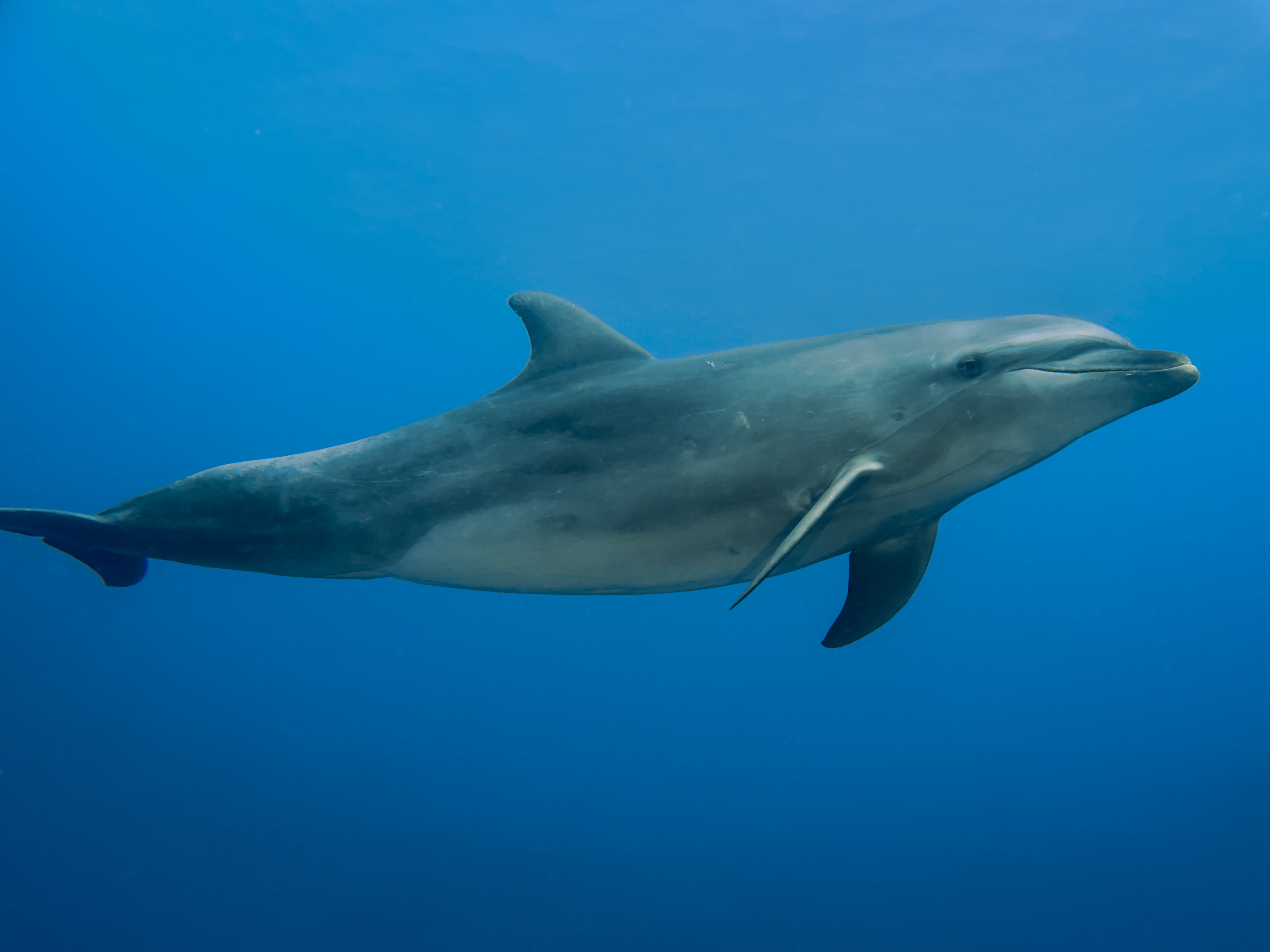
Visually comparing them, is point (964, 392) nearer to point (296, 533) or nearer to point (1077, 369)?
point (1077, 369)

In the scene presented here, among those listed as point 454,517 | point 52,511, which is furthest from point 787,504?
point 52,511

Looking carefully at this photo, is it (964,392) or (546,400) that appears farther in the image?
(546,400)

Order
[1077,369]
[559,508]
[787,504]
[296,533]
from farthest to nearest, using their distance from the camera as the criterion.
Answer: [296,533], [559,508], [787,504], [1077,369]

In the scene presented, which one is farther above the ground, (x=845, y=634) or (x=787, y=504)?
(x=787, y=504)

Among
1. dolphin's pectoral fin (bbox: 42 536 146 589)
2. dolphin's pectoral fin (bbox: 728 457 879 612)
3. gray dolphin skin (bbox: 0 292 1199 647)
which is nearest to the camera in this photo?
dolphin's pectoral fin (bbox: 728 457 879 612)

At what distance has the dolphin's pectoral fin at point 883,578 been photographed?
3938 mm

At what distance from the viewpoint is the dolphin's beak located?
2930 millimetres

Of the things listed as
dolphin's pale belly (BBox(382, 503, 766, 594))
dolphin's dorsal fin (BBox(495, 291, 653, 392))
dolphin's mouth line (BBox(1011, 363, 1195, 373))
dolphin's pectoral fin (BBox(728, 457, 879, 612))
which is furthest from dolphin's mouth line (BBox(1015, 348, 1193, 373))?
dolphin's dorsal fin (BBox(495, 291, 653, 392))

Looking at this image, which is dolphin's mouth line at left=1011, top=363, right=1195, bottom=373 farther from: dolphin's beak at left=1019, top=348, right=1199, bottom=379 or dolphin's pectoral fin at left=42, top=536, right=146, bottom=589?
dolphin's pectoral fin at left=42, top=536, right=146, bottom=589

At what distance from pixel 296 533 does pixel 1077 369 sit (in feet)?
13.5

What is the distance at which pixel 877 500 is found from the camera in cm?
327

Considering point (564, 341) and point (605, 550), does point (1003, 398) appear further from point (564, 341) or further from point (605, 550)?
point (564, 341)

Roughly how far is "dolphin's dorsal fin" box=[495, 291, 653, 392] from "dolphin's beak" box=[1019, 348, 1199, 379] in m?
2.09

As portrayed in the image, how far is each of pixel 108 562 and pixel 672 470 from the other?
3.83 metres
